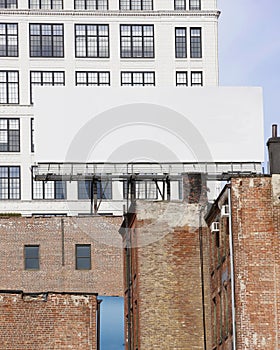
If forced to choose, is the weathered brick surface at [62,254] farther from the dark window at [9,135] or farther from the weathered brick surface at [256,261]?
the weathered brick surface at [256,261]

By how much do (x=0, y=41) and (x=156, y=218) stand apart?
4142 centimetres

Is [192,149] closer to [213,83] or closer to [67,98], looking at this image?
[67,98]

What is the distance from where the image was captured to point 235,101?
68500 mm

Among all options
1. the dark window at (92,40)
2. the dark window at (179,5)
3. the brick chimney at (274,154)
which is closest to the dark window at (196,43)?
the dark window at (179,5)

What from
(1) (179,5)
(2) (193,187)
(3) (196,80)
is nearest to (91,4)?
(1) (179,5)

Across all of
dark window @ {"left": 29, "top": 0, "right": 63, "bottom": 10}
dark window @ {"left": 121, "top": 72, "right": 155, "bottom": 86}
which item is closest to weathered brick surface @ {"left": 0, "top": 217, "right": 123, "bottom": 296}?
dark window @ {"left": 121, "top": 72, "right": 155, "bottom": 86}

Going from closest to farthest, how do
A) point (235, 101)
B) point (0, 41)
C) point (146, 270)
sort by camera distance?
point (146, 270)
point (235, 101)
point (0, 41)

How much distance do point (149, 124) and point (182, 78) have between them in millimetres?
25453

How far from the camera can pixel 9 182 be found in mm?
91562

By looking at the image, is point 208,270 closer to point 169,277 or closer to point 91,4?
point 169,277

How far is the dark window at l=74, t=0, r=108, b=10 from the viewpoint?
95250 millimetres

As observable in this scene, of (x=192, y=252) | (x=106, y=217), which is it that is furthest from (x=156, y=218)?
(x=106, y=217)

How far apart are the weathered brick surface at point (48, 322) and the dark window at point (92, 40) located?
42.0 meters

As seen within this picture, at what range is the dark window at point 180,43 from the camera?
3740 inches
